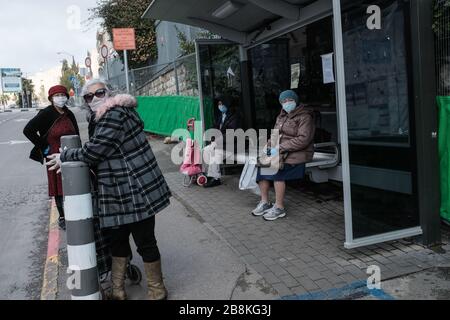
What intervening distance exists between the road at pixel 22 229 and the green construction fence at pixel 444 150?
3.74 metres

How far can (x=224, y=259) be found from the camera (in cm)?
427

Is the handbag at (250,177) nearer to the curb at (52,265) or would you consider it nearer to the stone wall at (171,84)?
the curb at (52,265)

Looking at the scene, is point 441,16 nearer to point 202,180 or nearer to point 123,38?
point 202,180

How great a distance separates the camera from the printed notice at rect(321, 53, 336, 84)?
19.8 ft

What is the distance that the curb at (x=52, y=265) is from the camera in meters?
3.83

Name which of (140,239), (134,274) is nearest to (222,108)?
(134,274)

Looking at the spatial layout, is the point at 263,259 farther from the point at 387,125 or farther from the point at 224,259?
the point at 387,125

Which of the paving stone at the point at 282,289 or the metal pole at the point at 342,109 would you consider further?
the metal pole at the point at 342,109

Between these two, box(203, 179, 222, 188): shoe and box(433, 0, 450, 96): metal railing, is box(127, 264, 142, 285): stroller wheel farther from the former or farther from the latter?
box(203, 179, 222, 188): shoe

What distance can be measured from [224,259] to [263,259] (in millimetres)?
363

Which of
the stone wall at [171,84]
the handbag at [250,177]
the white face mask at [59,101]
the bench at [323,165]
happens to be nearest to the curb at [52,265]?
the white face mask at [59,101]

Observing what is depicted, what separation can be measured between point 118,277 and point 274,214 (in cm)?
239

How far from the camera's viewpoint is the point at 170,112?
12438mm
